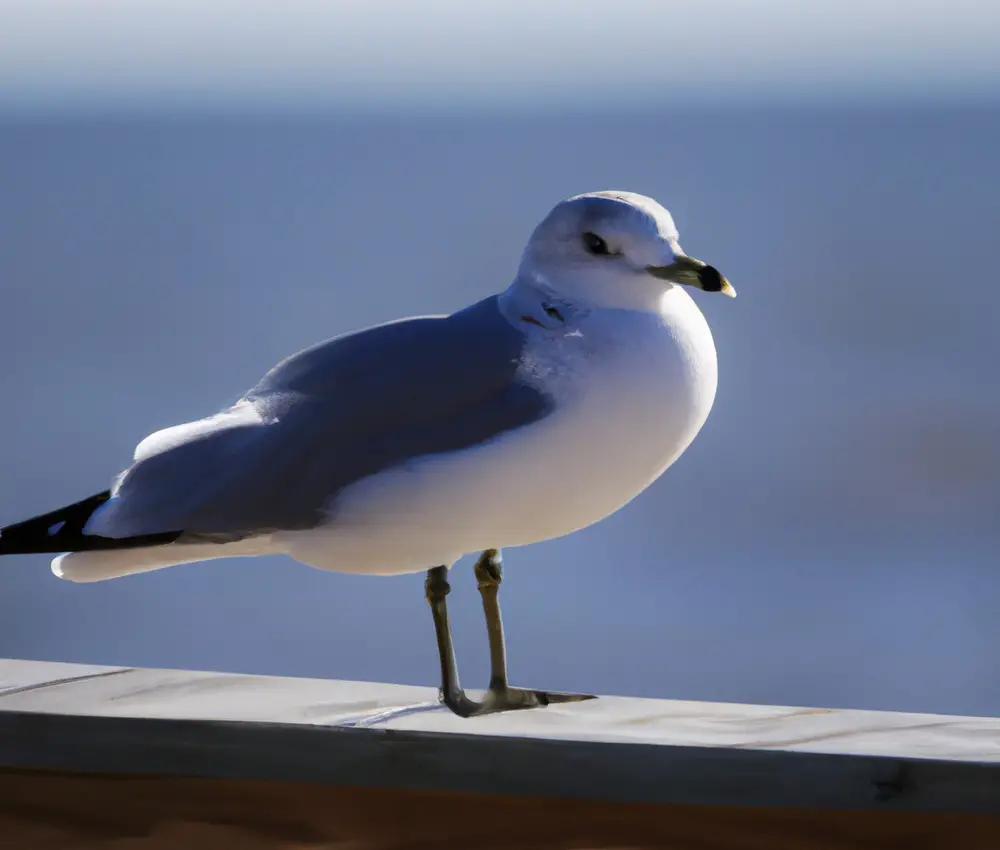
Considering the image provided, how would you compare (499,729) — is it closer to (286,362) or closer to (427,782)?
(427,782)

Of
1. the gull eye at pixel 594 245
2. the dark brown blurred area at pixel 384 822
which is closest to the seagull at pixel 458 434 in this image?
the gull eye at pixel 594 245

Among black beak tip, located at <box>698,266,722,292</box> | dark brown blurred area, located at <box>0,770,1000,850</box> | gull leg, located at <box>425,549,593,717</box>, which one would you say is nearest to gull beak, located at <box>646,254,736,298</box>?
black beak tip, located at <box>698,266,722,292</box>

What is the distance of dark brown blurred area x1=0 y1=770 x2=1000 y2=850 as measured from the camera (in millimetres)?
1497

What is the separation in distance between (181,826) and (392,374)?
1.61ft

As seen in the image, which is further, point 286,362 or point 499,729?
point 286,362

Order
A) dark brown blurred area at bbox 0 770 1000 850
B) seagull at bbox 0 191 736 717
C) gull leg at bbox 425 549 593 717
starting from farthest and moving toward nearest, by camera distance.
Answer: gull leg at bbox 425 549 593 717
seagull at bbox 0 191 736 717
dark brown blurred area at bbox 0 770 1000 850

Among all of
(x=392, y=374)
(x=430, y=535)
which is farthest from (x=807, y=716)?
(x=392, y=374)

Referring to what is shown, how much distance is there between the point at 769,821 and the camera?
1512 mm

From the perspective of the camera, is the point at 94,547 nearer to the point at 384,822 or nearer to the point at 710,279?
the point at 384,822

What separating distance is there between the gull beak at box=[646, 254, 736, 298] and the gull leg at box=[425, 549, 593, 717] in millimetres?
385

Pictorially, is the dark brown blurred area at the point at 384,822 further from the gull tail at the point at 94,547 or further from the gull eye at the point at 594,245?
the gull eye at the point at 594,245

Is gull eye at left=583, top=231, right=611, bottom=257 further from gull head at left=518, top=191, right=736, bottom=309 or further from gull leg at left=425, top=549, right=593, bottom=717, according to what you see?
gull leg at left=425, top=549, right=593, bottom=717

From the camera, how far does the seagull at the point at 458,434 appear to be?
160 cm

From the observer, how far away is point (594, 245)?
5.46ft
